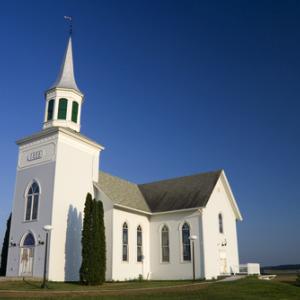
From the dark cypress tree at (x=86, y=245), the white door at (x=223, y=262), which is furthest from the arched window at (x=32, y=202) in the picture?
the white door at (x=223, y=262)

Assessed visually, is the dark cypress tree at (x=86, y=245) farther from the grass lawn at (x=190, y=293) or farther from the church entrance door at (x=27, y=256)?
the church entrance door at (x=27, y=256)

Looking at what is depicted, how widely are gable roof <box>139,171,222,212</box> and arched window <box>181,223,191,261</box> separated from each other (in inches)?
70.3

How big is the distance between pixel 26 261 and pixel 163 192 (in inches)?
573

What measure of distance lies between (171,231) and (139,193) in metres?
6.32

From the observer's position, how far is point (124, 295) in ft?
63.9

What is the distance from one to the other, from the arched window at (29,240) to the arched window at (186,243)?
1245 centimetres

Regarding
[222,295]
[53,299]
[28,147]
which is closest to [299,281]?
[222,295]

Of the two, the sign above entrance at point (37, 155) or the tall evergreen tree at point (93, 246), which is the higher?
the sign above entrance at point (37, 155)

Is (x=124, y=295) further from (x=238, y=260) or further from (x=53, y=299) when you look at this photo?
(x=238, y=260)

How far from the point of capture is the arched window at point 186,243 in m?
32.7

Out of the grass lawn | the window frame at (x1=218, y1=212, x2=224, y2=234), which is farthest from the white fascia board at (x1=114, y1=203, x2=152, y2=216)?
the grass lawn

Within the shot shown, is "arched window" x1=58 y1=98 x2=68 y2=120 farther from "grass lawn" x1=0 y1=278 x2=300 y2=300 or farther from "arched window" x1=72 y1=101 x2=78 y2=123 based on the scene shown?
"grass lawn" x1=0 y1=278 x2=300 y2=300

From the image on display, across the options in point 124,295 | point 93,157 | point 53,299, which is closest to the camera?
point 53,299

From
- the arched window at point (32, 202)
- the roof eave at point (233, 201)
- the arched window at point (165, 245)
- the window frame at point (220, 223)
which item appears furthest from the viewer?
the roof eave at point (233, 201)
